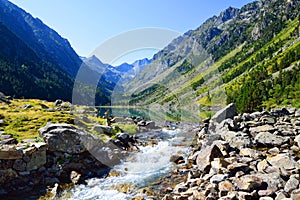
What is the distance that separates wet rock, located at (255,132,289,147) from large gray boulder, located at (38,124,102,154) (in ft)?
55.8

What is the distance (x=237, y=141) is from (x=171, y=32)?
17.8 m

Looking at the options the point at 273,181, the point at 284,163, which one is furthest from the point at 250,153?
the point at 273,181

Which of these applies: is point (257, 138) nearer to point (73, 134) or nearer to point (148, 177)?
point (148, 177)

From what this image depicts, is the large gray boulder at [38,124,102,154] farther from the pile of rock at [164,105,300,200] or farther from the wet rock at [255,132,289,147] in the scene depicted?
the wet rock at [255,132,289,147]

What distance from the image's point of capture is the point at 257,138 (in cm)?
2442

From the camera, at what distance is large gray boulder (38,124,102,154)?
21.7 m

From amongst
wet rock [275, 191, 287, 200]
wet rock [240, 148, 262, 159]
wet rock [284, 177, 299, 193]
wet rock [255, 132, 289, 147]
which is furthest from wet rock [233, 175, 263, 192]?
wet rock [255, 132, 289, 147]

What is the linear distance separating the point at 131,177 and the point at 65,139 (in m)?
7.28

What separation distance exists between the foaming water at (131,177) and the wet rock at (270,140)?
29.3 feet

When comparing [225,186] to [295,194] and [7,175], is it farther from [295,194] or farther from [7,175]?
[7,175]

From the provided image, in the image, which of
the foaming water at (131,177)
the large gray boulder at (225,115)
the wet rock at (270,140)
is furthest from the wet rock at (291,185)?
the large gray boulder at (225,115)

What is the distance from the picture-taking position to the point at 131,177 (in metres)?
20.2

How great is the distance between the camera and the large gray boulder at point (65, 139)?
2173cm

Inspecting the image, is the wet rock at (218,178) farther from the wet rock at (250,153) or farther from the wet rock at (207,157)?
the wet rock at (250,153)
